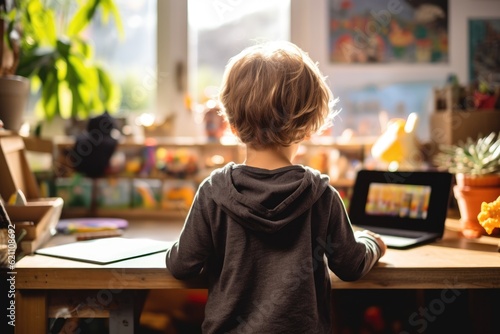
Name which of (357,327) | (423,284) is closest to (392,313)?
(357,327)

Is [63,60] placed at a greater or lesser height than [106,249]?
greater

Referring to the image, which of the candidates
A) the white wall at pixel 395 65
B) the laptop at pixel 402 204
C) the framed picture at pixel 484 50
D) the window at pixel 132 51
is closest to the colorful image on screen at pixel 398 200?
the laptop at pixel 402 204

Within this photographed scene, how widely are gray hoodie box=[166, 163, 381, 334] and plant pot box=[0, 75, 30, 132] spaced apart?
2.49 feet

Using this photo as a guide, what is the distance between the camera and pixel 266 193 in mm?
987

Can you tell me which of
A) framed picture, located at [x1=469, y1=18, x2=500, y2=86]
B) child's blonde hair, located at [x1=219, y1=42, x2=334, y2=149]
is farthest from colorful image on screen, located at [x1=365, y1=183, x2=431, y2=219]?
framed picture, located at [x1=469, y1=18, x2=500, y2=86]

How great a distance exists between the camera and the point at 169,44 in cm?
207

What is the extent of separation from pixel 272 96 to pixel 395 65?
46.7 inches

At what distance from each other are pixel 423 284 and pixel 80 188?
1190mm

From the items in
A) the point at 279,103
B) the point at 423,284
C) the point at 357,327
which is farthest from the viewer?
the point at 357,327

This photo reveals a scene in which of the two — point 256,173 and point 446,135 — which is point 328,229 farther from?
point 446,135

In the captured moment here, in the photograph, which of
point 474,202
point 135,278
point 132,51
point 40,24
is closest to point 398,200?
point 474,202

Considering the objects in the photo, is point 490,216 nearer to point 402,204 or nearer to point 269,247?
point 402,204

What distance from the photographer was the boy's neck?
105cm

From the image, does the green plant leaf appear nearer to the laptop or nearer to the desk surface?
the desk surface
